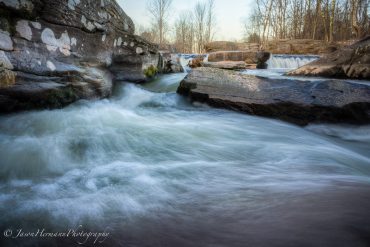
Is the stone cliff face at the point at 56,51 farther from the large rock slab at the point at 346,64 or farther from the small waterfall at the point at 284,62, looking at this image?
the small waterfall at the point at 284,62

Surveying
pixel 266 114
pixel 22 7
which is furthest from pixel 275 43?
pixel 22 7

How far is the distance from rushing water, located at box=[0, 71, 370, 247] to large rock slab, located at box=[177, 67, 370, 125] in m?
0.22

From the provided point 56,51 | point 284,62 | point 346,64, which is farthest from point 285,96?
point 284,62

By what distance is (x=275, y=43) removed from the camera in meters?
21.3

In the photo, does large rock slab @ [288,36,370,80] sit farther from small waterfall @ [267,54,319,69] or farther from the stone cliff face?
small waterfall @ [267,54,319,69]

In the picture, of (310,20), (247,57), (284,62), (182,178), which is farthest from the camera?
(310,20)

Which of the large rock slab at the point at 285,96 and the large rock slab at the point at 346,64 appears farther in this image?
the large rock slab at the point at 346,64

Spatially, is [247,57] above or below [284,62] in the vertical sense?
above

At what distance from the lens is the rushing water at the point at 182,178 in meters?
1.10

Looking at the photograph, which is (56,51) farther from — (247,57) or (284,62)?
(284,62)

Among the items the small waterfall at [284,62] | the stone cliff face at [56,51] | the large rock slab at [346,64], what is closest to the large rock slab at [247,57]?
the small waterfall at [284,62]

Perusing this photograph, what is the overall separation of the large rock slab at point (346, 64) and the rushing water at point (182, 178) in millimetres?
3440

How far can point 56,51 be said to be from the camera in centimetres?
302

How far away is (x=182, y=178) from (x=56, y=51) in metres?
2.32
